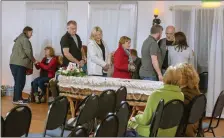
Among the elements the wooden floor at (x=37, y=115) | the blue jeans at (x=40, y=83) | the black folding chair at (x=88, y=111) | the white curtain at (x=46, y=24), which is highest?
the white curtain at (x=46, y=24)

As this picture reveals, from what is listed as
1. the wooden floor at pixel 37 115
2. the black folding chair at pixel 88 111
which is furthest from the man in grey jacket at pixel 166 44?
the black folding chair at pixel 88 111

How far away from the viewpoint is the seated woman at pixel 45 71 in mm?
7734

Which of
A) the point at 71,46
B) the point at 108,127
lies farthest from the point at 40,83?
the point at 108,127

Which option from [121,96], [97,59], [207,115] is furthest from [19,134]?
[207,115]

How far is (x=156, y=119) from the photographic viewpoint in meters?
3.22

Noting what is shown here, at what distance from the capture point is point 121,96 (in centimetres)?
424

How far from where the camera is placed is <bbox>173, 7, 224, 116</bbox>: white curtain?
6.45m

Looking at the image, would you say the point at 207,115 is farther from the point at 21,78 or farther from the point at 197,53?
the point at 21,78

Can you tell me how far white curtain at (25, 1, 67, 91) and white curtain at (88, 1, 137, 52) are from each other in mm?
825

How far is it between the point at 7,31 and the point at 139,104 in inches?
189

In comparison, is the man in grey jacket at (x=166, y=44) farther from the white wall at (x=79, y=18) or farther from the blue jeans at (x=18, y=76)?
the blue jeans at (x=18, y=76)

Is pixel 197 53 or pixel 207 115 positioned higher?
pixel 197 53

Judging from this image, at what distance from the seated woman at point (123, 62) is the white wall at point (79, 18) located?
5.29 feet

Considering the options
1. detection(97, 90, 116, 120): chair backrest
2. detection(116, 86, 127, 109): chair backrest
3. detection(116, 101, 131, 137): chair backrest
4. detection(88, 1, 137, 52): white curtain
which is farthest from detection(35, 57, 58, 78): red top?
detection(116, 101, 131, 137): chair backrest
